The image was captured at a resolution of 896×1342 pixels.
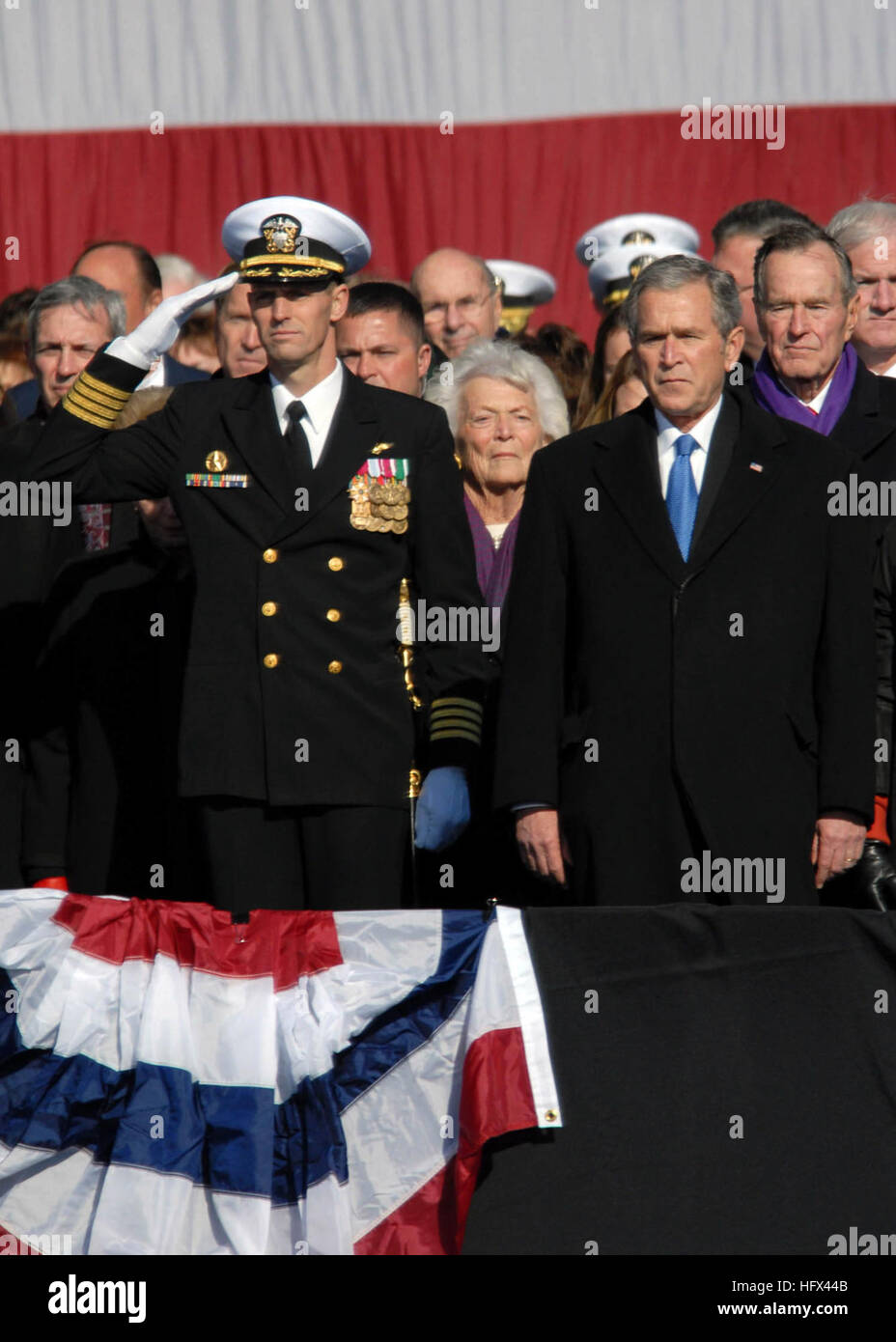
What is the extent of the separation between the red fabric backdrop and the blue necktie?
6019 mm

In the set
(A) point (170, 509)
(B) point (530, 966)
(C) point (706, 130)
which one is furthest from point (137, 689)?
(C) point (706, 130)

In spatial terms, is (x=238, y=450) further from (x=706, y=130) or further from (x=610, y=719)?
(x=706, y=130)

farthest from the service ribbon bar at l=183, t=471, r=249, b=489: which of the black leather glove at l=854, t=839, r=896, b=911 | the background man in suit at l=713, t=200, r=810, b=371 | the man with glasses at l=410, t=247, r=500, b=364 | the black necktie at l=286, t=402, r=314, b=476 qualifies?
the man with glasses at l=410, t=247, r=500, b=364

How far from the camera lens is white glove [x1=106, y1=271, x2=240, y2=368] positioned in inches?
184

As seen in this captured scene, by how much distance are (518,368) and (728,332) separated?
109 cm

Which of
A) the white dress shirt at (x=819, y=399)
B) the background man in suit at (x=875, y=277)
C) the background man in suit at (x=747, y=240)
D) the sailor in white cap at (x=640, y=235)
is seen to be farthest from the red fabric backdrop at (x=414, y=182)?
the white dress shirt at (x=819, y=399)

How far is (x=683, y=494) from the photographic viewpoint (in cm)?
454

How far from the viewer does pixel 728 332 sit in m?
4.64

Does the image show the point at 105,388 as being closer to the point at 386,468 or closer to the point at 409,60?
the point at 386,468

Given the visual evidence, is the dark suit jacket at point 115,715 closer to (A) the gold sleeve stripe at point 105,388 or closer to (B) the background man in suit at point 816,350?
(A) the gold sleeve stripe at point 105,388

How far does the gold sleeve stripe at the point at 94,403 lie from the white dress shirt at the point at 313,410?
37 cm

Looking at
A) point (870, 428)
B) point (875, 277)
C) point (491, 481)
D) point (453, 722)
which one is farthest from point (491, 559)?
point (875, 277)
